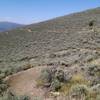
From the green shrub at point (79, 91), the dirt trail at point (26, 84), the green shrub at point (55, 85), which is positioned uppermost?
the green shrub at point (79, 91)

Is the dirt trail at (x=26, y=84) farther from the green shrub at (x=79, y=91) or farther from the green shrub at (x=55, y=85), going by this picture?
the green shrub at (x=79, y=91)

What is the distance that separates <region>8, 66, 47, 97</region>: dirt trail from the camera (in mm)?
10344

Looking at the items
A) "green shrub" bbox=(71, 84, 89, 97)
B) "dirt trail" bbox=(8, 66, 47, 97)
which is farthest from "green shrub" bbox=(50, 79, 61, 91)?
"green shrub" bbox=(71, 84, 89, 97)

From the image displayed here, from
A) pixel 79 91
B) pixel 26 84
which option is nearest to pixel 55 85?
pixel 26 84

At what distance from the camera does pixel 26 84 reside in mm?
11523

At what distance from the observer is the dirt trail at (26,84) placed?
10344mm

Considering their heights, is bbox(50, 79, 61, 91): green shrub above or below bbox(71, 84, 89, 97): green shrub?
below

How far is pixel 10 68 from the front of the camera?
52.6 ft

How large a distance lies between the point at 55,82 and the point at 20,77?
2.75 metres

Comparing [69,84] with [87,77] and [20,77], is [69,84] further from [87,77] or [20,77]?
[20,77]

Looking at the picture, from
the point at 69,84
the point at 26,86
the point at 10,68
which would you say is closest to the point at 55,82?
the point at 69,84

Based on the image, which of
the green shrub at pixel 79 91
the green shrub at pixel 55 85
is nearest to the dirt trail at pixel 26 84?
the green shrub at pixel 55 85

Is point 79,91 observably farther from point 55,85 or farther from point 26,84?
point 26,84

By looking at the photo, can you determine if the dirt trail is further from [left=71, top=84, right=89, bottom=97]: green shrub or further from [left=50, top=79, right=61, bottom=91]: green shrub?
[left=71, top=84, right=89, bottom=97]: green shrub
